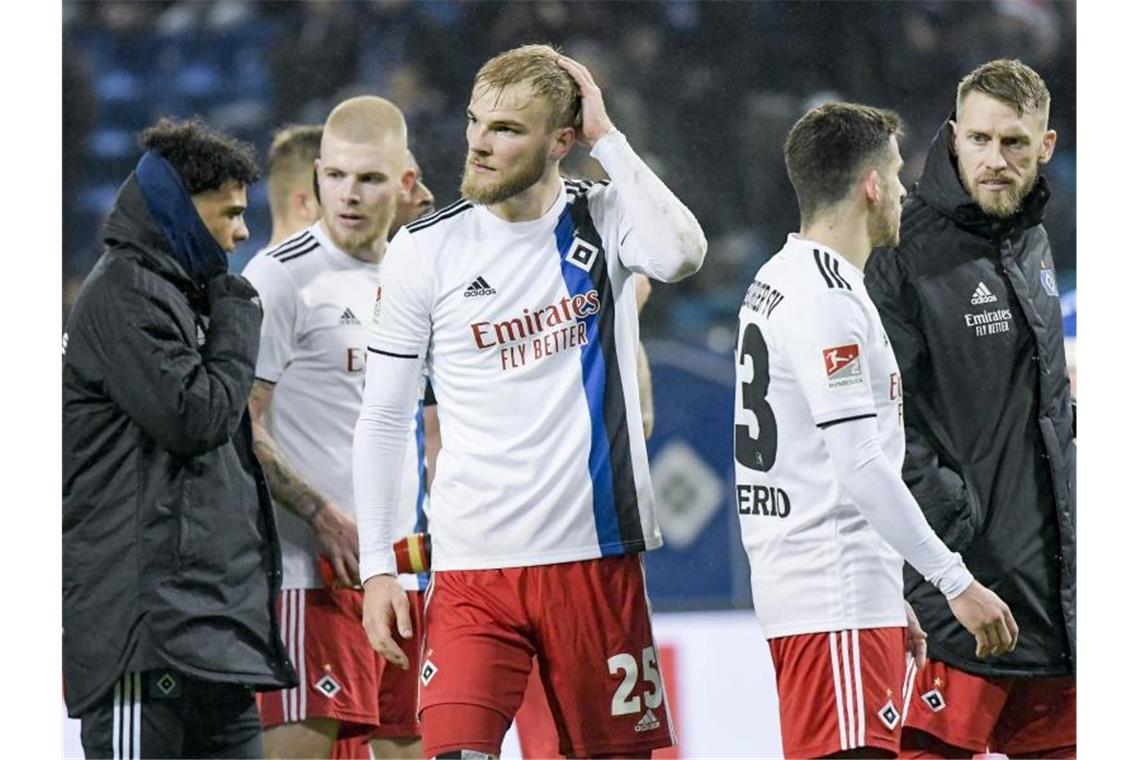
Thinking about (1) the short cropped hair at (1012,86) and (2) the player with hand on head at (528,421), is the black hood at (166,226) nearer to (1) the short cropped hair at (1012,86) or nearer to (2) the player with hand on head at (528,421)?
(2) the player with hand on head at (528,421)

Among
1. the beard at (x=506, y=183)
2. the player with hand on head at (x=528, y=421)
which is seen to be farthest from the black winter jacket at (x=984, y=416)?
the beard at (x=506, y=183)

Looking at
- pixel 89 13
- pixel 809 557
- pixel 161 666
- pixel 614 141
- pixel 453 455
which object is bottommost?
pixel 161 666

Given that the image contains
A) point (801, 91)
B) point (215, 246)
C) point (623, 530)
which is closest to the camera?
point (623, 530)

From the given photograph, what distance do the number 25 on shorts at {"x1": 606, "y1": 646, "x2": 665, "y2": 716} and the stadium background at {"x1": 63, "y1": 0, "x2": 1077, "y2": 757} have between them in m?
0.78

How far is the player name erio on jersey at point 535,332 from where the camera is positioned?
11.1 ft

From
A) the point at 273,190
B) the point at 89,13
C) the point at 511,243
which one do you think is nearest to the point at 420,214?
the point at 273,190

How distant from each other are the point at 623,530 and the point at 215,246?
110 centimetres

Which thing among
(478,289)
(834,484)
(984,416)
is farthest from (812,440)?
(478,289)

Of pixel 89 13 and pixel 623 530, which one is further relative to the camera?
pixel 89 13

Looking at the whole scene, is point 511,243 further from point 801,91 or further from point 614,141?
point 801,91

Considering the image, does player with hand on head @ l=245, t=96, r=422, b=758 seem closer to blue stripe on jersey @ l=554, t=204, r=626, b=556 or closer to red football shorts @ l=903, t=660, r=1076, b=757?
blue stripe on jersey @ l=554, t=204, r=626, b=556

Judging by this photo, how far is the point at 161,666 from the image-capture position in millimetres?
3400

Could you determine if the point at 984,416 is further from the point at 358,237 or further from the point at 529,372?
the point at 358,237

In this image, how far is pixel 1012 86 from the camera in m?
3.92
